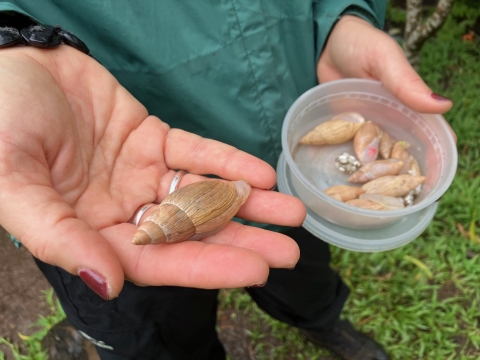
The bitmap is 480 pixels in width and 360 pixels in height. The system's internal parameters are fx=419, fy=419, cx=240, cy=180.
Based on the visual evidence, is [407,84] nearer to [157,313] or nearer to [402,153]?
[402,153]

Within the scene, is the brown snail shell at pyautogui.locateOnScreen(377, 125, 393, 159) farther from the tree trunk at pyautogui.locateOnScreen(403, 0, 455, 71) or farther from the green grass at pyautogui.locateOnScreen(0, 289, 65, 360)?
the green grass at pyautogui.locateOnScreen(0, 289, 65, 360)

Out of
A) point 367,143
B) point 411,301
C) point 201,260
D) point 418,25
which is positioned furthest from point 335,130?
point 418,25

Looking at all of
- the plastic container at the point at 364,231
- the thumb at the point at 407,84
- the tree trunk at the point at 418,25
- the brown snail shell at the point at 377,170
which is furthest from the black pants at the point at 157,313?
the tree trunk at the point at 418,25

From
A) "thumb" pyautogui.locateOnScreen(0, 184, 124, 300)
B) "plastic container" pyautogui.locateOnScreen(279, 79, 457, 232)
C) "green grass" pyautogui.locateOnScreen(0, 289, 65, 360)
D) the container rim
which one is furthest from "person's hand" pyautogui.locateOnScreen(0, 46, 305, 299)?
"green grass" pyautogui.locateOnScreen(0, 289, 65, 360)

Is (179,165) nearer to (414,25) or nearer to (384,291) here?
(384,291)

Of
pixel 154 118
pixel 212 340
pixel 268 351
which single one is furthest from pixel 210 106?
pixel 268 351

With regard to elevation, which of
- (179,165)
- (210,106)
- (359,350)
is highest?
(210,106)
